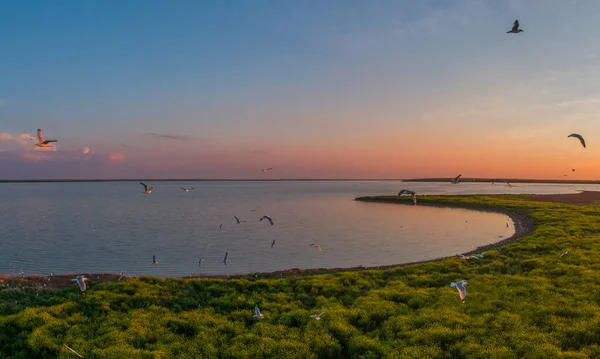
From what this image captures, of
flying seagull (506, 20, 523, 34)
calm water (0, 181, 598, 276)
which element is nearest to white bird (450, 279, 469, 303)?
flying seagull (506, 20, 523, 34)

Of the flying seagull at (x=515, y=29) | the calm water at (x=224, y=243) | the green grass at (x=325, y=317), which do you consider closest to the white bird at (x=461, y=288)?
the green grass at (x=325, y=317)

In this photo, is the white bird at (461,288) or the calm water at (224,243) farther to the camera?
the calm water at (224,243)

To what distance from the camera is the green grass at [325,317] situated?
11820mm

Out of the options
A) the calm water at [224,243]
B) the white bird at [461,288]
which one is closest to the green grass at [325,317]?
the white bird at [461,288]

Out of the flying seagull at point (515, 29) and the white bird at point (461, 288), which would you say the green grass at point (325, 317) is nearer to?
the white bird at point (461, 288)

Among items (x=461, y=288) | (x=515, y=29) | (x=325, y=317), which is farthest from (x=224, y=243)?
(x=515, y=29)

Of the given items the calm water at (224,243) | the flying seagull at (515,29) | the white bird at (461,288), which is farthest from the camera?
the calm water at (224,243)

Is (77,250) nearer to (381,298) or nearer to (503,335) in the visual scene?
(381,298)

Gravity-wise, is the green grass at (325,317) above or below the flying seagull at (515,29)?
below

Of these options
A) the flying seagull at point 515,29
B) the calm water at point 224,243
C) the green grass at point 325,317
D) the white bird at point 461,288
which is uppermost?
the flying seagull at point 515,29

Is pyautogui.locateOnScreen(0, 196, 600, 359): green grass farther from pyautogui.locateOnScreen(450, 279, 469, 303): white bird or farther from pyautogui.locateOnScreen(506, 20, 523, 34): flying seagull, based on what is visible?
pyautogui.locateOnScreen(506, 20, 523, 34): flying seagull

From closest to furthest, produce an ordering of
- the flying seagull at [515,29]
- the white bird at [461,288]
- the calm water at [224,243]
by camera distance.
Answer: the white bird at [461,288] → the flying seagull at [515,29] → the calm water at [224,243]

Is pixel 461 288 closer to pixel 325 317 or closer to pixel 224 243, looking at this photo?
pixel 325 317

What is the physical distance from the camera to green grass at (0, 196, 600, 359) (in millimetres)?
11820
